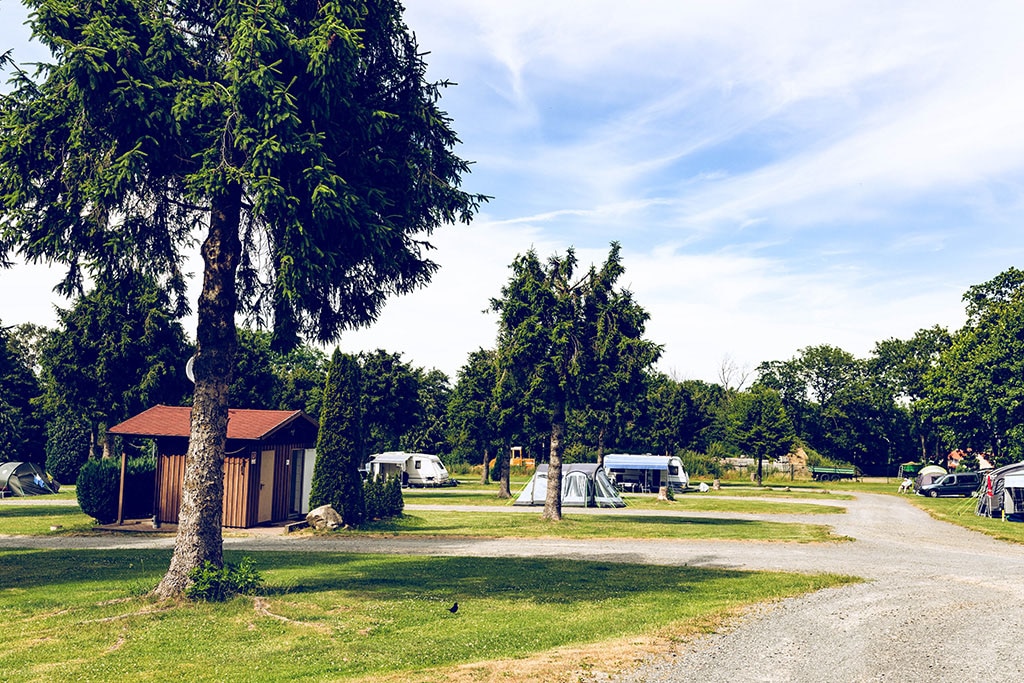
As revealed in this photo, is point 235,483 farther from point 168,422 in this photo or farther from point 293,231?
point 293,231

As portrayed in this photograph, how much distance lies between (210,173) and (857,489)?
58.7 m

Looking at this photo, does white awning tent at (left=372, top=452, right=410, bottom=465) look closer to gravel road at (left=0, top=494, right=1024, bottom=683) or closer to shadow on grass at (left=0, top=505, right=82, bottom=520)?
shadow on grass at (left=0, top=505, right=82, bottom=520)

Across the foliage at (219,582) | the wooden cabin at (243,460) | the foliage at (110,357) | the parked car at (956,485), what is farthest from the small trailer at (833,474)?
the foliage at (219,582)

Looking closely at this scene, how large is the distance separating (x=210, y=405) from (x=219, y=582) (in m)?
2.73

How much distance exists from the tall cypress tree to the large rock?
69cm

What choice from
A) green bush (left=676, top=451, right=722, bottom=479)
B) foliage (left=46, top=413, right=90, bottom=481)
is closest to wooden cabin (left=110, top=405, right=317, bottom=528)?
foliage (left=46, top=413, right=90, bottom=481)

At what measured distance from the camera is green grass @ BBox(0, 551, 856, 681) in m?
9.08

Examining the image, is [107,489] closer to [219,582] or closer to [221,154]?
[219,582]

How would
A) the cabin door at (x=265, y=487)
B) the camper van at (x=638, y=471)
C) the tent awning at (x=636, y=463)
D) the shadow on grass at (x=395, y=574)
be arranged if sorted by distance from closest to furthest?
the shadow on grass at (x=395, y=574) → the cabin door at (x=265, y=487) → the tent awning at (x=636, y=463) → the camper van at (x=638, y=471)

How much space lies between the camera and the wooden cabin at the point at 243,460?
957 inches

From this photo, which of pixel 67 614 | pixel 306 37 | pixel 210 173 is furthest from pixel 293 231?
pixel 67 614

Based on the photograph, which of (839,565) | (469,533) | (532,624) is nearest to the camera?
(532,624)

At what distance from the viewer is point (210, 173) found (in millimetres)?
11734

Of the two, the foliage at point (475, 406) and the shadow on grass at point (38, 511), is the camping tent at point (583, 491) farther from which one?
the shadow on grass at point (38, 511)
